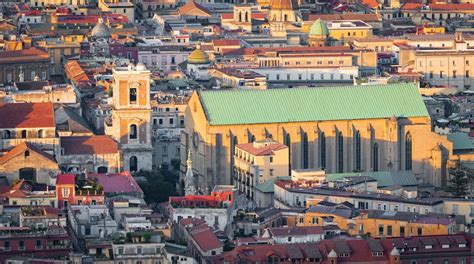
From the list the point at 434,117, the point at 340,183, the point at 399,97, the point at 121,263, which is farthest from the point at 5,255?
the point at 434,117

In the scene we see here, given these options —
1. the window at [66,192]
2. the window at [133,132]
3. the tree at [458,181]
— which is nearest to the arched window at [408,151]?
the tree at [458,181]

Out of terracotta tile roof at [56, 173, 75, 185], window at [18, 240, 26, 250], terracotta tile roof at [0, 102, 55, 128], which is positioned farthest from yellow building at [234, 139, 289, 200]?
window at [18, 240, 26, 250]

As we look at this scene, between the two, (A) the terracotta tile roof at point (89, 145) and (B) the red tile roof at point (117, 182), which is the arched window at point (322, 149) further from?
(B) the red tile roof at point (117, 182)

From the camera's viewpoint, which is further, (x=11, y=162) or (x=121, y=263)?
(x=11, y=162)

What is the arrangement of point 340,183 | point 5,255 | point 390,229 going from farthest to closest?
point 340,183
point 390,229
point 5,255

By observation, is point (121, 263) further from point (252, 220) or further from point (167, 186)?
point (167, 186)

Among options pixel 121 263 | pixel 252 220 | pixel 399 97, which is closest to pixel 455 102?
pixel 399 97

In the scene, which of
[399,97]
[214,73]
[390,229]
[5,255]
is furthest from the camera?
[214,73]

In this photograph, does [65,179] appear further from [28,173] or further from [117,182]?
[28,173]
